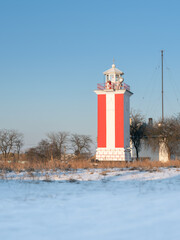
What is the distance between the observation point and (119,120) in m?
37.0

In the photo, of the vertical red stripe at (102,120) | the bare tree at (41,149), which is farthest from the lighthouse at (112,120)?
the bare tree at (41,149)

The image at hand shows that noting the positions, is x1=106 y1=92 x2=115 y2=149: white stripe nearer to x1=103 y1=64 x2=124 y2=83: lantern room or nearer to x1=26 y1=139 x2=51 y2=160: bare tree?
x1=103 y1=64 x2=124 y2=83: lantern room

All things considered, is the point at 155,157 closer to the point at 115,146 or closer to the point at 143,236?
the point at 115,146

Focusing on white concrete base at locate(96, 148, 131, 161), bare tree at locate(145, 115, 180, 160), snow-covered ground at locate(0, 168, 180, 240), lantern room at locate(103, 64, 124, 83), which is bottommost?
snow-covered ground at locate(0, 168, 180, 240)

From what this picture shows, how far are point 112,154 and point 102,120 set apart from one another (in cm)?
419

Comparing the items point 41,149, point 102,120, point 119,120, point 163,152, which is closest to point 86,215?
point 119,120

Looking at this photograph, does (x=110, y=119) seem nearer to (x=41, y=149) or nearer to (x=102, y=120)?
(x=102, y=120)

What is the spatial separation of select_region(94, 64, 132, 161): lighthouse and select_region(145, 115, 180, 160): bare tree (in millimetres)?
4109

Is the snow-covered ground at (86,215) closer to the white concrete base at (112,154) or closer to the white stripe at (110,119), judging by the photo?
the white concrete base at (112,154)

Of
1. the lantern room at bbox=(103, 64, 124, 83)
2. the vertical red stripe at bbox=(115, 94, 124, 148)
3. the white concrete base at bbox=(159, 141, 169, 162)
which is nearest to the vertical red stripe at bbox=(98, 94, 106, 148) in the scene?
the vertical red stripe at bbox=(115, 94, 124, 148)

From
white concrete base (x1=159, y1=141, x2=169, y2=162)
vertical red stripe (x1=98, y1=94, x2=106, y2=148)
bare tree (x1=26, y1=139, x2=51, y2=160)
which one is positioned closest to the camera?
vertical red stripe (x1=98, y1=94, x2=106, y2=148)

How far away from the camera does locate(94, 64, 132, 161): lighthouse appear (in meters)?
36.6

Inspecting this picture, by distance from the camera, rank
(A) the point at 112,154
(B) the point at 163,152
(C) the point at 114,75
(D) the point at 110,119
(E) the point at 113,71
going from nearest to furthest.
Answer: (A) the point at 112,154, (D) the point at 110,119, (E) the point at 113,71, (C) the point at 114,75, (B) the point at 163,152

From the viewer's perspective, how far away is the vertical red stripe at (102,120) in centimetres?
3712
